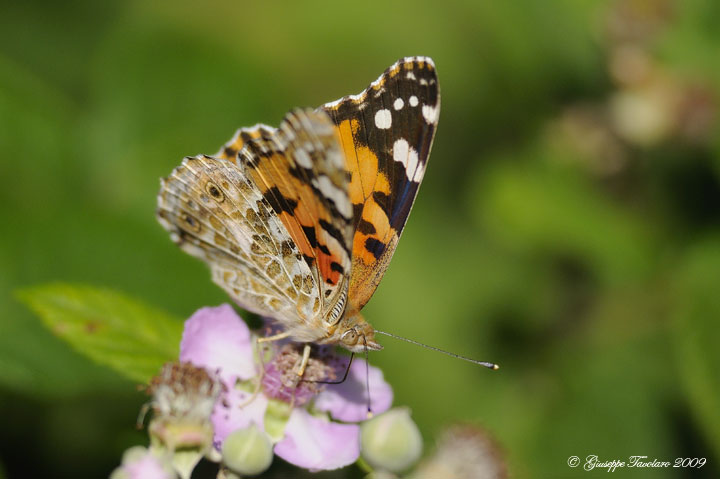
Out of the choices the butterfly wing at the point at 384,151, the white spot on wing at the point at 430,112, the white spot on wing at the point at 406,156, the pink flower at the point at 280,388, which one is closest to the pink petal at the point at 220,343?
the pink flower at the point at 280,388

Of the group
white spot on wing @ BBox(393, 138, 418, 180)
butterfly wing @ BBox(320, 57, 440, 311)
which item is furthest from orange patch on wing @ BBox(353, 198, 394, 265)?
white spot on wing @ BBox(393, 138, 418, 180)

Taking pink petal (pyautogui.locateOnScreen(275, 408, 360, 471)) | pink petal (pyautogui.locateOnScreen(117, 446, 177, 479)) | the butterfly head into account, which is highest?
the butterfly head

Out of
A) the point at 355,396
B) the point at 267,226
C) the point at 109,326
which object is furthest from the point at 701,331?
the point at 109,326

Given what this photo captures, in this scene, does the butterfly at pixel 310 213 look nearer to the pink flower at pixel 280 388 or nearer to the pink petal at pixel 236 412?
the pink flower at pixel 280 388

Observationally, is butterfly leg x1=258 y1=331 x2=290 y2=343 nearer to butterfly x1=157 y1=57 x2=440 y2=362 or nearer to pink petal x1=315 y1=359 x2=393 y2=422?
butterfly x1=157 y1=57 x2=440 y2=362

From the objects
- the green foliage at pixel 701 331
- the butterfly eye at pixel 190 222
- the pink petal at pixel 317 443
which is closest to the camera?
the pink petal at pixel 317 443

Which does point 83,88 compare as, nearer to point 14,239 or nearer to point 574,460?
point 14,239
